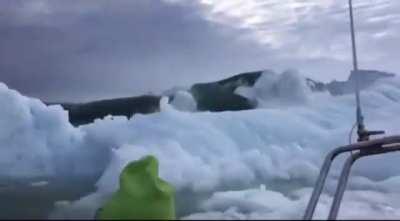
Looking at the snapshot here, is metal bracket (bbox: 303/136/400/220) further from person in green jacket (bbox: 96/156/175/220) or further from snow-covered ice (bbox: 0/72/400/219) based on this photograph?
snow-covered ice (bbox: 0/72/400/219)

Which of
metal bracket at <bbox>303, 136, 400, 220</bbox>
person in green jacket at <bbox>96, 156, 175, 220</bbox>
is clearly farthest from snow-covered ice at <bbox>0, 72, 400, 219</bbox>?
person in green jacket at <bbox>96, 156, 175, 220</bbox>

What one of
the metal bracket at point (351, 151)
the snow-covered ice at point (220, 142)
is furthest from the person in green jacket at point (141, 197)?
the snow-covered ice at point (220, 142)

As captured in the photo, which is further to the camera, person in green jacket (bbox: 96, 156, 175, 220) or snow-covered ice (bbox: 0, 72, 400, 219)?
snow-covered ice (bbox: 0, 72, 400, 219)

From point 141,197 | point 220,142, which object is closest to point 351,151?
point 141,197

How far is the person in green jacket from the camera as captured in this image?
3.93 ft

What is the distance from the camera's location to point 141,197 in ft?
4.00

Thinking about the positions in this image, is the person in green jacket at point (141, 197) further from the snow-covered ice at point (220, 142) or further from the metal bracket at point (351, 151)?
the snow-covered ice at point (220, 142)

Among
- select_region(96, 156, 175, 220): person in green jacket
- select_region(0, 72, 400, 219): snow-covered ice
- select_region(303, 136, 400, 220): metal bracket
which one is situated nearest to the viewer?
select_region(96, 156, 175, 220): person in green jacket

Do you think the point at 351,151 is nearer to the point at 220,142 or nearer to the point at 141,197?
the point at 141,197

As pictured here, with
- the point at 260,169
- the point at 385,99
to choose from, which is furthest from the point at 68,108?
the point at 385,99

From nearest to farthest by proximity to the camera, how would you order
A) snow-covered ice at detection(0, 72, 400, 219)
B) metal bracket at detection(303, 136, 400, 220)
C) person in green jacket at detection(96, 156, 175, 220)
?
1. person in green jacket at detection(96, 156, 175, 220)
2. metal bracket at detection(303, 136, 400, 220)
3. snow-covered ice at detection(0, 72, 400, 219)

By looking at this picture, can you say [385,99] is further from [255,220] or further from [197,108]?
[255,220]

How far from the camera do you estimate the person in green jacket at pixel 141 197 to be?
1.20m

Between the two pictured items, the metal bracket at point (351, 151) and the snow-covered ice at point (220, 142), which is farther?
the snow-covered ice at point (220, 142)
